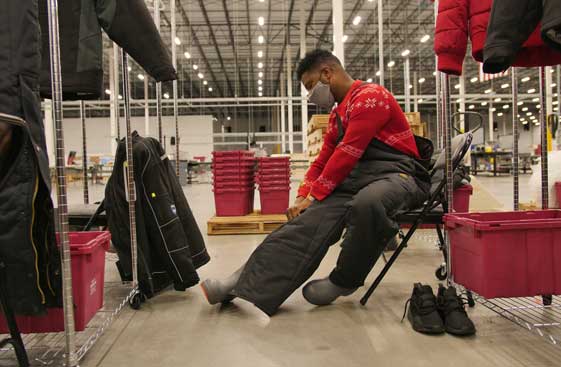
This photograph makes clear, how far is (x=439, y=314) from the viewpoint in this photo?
6.27ft

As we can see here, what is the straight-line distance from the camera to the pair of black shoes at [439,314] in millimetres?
1816

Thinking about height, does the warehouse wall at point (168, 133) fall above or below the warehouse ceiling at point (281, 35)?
below

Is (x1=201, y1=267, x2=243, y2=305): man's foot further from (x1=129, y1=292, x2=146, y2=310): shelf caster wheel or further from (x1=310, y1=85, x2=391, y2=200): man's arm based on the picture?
(x1=310, y1=85, x2=391, y2=200): man's arm

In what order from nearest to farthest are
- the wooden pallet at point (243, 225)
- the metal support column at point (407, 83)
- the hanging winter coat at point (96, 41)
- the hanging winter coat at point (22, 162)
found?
the hanging winter coat at point (22, 162) → the hanging winter coat at point (96, 41) → the wooden pallet at point (243, 225) → the metal support column at point (407, 83)

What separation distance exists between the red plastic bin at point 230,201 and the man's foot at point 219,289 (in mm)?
2535

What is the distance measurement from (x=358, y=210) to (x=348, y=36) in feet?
60.7

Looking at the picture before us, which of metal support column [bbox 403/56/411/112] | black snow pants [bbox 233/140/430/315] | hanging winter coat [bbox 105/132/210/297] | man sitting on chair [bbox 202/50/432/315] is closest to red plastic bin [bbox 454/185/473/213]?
Result: man sitting on chair [bbox 202/50/432/315]

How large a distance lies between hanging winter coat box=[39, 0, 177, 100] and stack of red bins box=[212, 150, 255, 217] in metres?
2.41

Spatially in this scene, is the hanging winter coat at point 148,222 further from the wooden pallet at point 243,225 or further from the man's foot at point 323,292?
the wooden pallet at point 243,225

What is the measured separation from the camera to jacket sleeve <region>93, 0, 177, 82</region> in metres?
1.91

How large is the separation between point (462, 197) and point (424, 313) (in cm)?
156

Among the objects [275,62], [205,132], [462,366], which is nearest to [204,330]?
[462,366]

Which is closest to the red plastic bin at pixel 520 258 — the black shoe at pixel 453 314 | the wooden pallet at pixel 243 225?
the black shoe at pixel 453 314

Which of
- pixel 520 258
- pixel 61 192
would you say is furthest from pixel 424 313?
pixel 61 192
